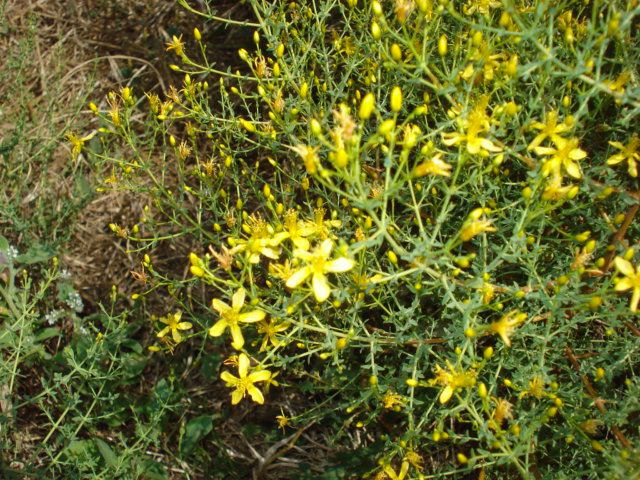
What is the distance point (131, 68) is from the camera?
3840mm

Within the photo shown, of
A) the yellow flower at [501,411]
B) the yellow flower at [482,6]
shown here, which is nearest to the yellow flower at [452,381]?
the yellow flower at [501,411]

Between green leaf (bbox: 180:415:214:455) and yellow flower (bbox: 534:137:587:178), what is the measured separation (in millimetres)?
2203

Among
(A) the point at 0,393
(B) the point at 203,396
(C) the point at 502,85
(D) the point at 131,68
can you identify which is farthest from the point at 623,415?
(D) the point at 131,68

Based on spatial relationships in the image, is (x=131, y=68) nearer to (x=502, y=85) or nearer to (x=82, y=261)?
(x=82, y=261)

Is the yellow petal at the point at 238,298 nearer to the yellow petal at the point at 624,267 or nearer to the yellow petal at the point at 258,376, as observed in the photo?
the yellow petal at the point at 258,376

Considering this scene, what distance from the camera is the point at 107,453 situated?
2.72m

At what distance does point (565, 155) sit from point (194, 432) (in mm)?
2323

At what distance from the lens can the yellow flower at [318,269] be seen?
160 cm

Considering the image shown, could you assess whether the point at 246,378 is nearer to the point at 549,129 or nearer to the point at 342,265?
the point at 342,265

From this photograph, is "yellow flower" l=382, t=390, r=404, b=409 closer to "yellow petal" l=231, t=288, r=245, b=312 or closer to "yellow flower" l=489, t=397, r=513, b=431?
"yellow flower" l=489, t=397, r=513, b=431

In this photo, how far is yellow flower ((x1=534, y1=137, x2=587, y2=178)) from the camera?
1.79m

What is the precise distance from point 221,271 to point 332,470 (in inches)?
47.2

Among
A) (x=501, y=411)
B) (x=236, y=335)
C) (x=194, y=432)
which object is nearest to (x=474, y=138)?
(x=501, y=411)

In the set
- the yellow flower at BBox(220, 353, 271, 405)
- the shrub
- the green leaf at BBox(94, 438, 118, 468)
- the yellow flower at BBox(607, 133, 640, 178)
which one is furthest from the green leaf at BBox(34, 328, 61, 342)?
the yellow flower at BBox(607, 133, 640, 178)
